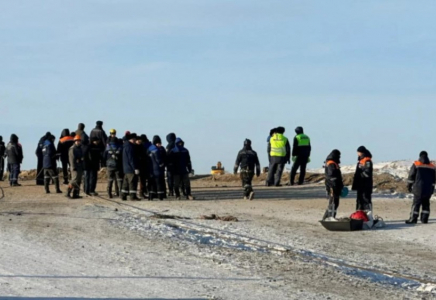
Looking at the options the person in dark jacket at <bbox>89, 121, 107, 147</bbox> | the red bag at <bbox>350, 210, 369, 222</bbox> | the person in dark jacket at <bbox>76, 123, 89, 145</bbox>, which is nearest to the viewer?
the red bag at <bbox>350, 210, 369, 222</bbox>

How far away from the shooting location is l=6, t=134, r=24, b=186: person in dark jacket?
3456 cm

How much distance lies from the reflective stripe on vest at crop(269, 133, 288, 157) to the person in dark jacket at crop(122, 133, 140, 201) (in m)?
7.32

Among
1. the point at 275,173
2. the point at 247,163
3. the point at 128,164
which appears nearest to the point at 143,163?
the point at 128,164

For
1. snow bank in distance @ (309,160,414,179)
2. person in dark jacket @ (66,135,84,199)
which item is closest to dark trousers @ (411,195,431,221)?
person in dark jacket @ (66,135,84,199)

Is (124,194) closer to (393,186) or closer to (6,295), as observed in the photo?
(393,186)

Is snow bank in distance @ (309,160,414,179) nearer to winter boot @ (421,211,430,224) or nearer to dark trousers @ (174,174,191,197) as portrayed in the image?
dark trousers @ (174,174,191,197)

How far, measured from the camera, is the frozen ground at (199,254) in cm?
1408

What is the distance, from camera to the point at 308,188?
1380 inches

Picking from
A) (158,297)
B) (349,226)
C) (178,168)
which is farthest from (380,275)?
(178,168)

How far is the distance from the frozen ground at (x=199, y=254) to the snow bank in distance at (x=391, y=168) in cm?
1315

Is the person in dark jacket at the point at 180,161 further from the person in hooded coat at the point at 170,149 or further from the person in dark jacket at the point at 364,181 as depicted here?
the person in dark jacket at the point at 364,181

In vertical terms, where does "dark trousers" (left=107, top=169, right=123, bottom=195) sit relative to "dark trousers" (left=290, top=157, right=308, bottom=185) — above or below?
below

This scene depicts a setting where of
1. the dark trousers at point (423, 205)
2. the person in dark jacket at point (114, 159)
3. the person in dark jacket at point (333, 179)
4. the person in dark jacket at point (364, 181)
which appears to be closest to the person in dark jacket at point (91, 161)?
the person in dark jacket at point (114, 159)

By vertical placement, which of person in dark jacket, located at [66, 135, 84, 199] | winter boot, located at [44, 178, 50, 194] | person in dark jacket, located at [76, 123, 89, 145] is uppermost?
person in dark jacket, located at [76, 123, 89, 145]
